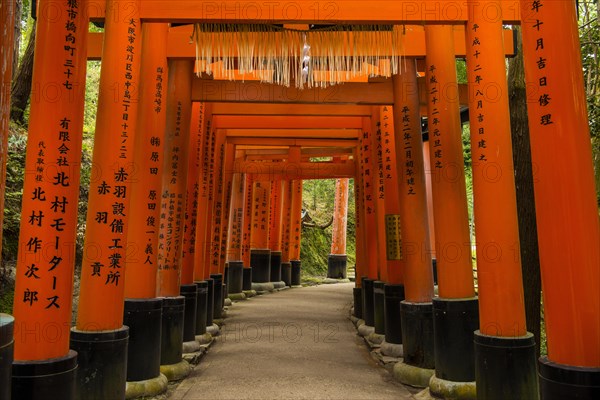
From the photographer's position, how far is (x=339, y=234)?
61.0ft

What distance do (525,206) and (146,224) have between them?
4.09m

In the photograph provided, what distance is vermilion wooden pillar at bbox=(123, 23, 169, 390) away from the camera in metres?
4.70

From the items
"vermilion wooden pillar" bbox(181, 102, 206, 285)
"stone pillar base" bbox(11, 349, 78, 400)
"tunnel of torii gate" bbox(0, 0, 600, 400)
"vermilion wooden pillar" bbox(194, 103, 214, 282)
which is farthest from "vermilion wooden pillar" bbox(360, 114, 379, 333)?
"stone pillar base" bbox(11, 349, 78, 400)

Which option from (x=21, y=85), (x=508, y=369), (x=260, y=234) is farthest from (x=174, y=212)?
(x=260, y=234)

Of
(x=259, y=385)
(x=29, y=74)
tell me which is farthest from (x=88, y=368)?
(x=29, y=74)

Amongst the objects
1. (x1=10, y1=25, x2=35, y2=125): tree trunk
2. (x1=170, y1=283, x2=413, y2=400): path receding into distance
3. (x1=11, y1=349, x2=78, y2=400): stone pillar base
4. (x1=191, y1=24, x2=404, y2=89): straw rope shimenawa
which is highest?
(x1=10, y1=25, x2=35, y2=125): tree trunk

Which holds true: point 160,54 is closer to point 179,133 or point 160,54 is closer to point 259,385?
point 179,133

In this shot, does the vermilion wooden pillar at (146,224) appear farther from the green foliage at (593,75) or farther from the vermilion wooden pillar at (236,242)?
the vermilion wooden pillar at (236,242)

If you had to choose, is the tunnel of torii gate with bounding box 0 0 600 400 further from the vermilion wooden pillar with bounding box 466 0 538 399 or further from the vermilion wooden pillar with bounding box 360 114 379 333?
the vermilion wooden pillar with bounding box 360 114 379 333

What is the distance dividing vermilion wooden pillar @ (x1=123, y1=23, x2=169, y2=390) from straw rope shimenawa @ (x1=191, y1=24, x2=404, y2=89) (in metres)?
0.75

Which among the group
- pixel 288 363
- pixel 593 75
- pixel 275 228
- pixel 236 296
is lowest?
pixel 288 363

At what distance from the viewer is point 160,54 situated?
209 inches

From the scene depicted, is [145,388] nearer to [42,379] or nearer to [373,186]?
[42,379]

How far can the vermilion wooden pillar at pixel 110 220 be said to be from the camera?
3916 mm
